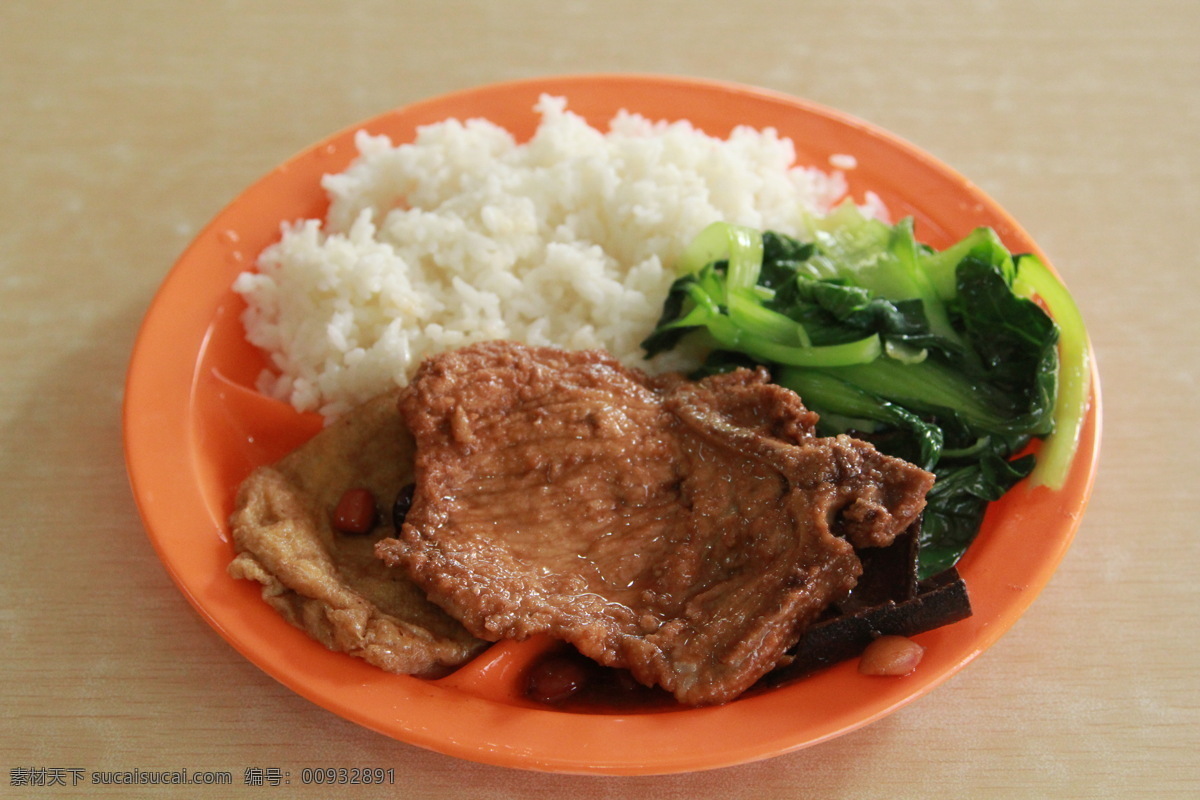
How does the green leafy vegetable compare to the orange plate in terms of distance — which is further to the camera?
the green leafy vegetable

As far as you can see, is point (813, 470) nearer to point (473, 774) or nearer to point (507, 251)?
point (473, 774)

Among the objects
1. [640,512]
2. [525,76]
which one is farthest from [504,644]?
[525,76]

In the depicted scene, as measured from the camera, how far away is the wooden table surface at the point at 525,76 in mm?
2879

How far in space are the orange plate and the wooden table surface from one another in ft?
1.08

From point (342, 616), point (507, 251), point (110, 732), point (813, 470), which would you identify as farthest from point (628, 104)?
point (110, 732)

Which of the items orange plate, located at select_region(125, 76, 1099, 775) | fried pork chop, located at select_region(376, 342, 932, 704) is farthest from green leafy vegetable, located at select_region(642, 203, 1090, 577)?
fried pork chop, located at select_region(376, 342, 932, 704)

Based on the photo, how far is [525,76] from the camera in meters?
5.38

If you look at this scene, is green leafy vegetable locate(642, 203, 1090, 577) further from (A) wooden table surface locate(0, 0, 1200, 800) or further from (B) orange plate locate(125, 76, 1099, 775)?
(A) wooden table surface locate(0, 0, 1200, 800)

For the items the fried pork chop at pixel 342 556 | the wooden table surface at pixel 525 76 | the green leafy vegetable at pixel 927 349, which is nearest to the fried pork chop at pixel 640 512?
the fried pork chop at pixel 342 556

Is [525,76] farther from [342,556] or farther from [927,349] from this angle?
[342,556]

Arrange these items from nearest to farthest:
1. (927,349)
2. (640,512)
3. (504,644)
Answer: (504,644) → (640,512) → (927,349)

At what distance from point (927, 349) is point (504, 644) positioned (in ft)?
6.25

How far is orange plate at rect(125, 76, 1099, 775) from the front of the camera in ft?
8.36

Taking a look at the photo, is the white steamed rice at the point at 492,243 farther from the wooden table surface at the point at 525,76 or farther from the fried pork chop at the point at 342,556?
the wooden table surface at the point at 525,76
